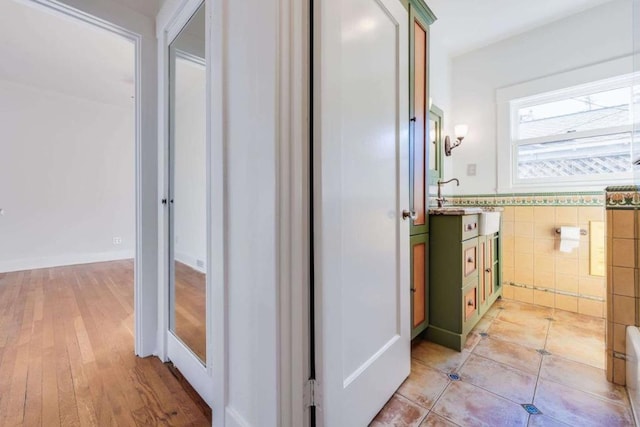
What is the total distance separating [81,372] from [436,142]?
3053mm

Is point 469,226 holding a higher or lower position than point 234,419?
higher

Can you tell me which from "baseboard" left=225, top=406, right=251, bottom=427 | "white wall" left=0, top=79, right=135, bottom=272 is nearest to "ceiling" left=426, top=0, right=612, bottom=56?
"baseboard" left=225, top=406, right=251, bottom=427

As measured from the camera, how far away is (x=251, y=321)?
2.77 ft

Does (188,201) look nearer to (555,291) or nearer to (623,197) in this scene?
(623,197)

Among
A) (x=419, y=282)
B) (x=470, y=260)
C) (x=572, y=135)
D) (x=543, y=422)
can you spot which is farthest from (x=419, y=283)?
(x=572, y=135)

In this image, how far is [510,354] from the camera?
1.58 metres

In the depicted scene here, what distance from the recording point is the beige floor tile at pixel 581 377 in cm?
124

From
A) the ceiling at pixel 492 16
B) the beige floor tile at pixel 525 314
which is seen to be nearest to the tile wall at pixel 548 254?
the beige floor tile at pixel 525 314

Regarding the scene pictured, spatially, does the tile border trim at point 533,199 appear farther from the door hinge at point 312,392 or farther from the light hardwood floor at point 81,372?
the light hardwood floor at point 81,372

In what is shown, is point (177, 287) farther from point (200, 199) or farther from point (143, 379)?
point (200, 199)

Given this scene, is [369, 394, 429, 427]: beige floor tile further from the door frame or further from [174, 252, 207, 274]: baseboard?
the door frame

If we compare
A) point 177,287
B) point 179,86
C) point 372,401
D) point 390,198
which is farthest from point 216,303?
point 179,86

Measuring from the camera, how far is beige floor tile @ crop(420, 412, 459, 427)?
3.52ft

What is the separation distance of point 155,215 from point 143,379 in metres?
0.88
